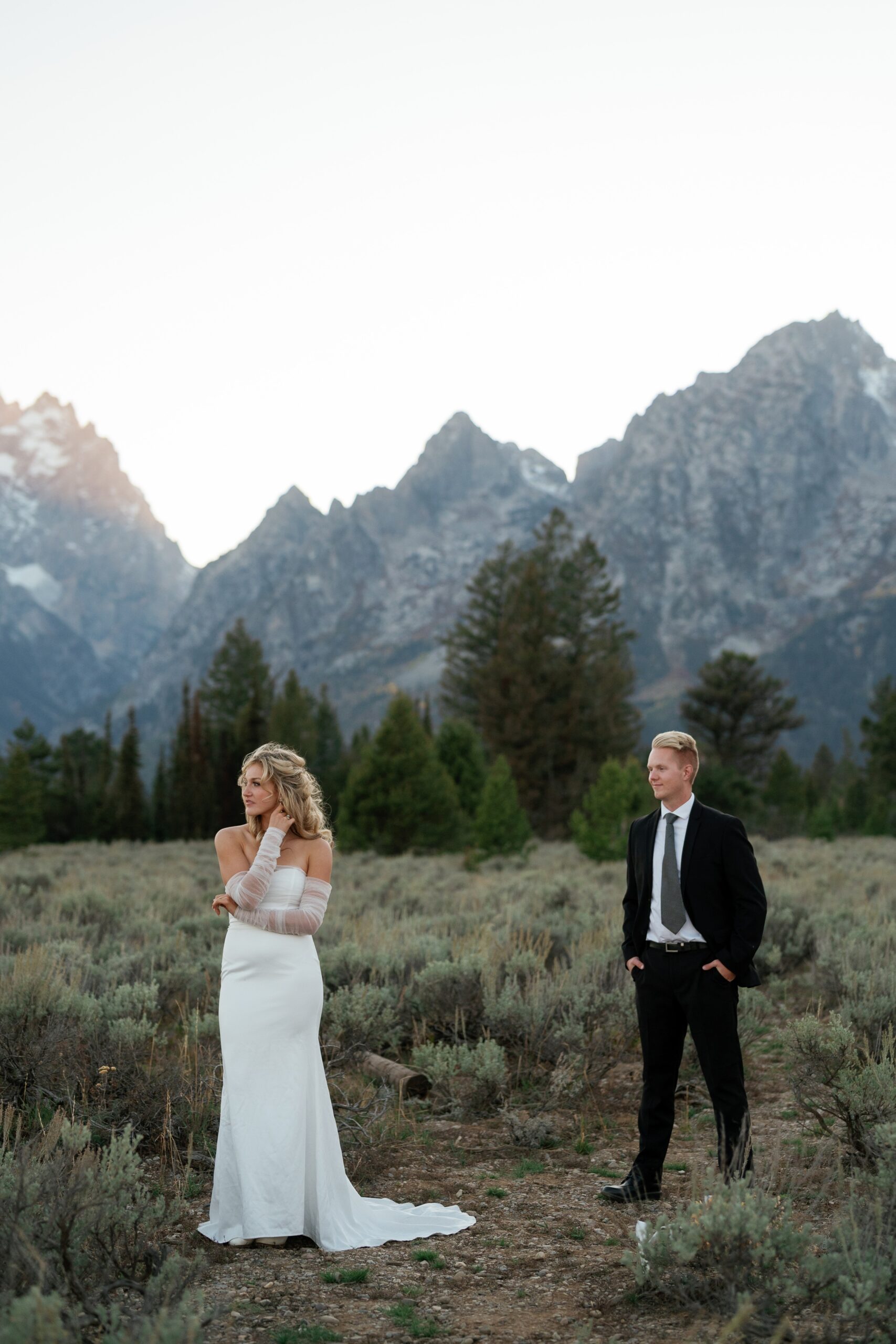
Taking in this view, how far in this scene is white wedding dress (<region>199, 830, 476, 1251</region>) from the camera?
437cm

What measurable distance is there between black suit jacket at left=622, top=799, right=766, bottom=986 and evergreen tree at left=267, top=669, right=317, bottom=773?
4138 centimetres

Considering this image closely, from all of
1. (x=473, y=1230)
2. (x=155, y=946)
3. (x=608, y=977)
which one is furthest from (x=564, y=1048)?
(x=155, y=946)

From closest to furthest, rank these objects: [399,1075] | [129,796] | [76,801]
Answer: [399,1075], [129,796], [76,801]

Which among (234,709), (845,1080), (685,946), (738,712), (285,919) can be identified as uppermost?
(234,709)

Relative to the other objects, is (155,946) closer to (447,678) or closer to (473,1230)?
(473,1230)

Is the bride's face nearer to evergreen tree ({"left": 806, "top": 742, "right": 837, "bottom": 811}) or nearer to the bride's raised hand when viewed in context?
the bride's raised hand

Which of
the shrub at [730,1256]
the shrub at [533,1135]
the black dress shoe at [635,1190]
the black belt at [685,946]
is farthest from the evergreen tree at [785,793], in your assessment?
the shrub at [730,1256]

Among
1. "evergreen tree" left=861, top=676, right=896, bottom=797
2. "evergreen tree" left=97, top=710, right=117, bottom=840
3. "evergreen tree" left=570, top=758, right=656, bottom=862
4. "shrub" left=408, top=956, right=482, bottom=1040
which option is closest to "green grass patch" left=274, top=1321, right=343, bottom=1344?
"shrub" left=408, top=956, right=482, bottom=1040

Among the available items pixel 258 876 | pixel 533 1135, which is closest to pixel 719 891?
pixel 258 876

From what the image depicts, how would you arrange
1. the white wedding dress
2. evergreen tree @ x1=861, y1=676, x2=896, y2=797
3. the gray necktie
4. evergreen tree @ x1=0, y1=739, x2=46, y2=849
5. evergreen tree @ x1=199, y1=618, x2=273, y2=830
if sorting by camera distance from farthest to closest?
evergreen tree @ x1=199, y1=618, x2=273, y2=830, evergreen tree @ x1=861, y1=676, x2=896, y2=797, evergreen tree @ x1=0, y1=739, x2=46, y2=849, the gray necktie, the white wedding dress

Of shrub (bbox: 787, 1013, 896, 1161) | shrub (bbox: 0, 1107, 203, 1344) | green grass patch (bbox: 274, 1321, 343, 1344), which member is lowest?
green grass patch (bbox: 274, 1321, 343, 1344)

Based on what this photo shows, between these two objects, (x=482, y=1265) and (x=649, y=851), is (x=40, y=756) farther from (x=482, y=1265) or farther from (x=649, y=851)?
(x=482, y=1265)

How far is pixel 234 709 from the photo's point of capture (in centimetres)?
6444

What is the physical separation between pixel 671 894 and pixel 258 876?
6.26ft
